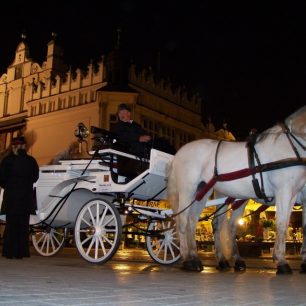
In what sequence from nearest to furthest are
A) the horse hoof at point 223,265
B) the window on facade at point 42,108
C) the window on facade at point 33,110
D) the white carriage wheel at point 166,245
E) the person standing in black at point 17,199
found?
1. the horse hoof at point 223,265
2. the person standing in black at point 17,199
3. the white carriage wheel at point 166,245
4. the window on facade at point 42,108
5. the window on facade at point 33,110

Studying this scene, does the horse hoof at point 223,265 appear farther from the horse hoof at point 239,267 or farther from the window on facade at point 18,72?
the window on facade at point 18,72

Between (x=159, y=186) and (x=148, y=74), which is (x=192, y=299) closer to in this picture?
(x=159, y=186)

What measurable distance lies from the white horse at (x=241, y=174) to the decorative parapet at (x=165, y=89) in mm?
24448

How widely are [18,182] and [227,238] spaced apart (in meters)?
3.44

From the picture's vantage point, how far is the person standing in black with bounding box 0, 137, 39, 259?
8.12m

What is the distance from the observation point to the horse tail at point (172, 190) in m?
7.32

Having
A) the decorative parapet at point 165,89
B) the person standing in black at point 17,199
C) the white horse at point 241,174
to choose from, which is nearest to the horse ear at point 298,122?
the white horse at point 241,174

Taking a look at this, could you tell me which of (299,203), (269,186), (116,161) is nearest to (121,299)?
(269,186)

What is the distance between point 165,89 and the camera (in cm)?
3450

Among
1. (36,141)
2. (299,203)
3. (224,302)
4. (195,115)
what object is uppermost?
(195,115)

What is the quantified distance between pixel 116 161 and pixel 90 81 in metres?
23.9

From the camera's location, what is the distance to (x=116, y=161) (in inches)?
311

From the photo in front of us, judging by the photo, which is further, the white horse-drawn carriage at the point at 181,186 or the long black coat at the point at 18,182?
the long black coat at the point at 18,182

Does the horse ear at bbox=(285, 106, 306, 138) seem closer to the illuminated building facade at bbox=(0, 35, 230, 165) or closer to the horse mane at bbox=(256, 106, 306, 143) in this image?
the horse mane at bbox=(256, 106, 306, 143)
